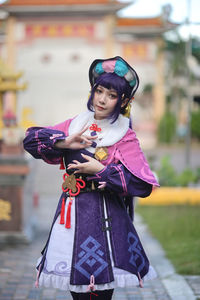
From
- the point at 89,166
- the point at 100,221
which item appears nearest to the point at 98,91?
the point at 89,166

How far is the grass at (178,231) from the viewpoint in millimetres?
4805

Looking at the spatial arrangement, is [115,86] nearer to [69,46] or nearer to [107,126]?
[107,126]

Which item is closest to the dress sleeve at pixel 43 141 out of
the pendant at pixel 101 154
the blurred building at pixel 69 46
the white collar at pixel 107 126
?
the white collar at pixel 107 126

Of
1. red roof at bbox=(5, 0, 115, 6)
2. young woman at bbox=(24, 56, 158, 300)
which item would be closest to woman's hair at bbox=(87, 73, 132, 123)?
young woman at bbox=(24, 56, 158, 300)

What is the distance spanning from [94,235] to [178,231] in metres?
3.94

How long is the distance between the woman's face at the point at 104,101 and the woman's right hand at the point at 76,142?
0.54 feet

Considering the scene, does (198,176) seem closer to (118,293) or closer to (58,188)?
(58,188)

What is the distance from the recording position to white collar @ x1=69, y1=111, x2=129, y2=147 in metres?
2.51

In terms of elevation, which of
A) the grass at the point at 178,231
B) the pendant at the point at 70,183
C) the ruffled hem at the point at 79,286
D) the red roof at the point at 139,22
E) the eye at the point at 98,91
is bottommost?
the grass at the point at 178,231

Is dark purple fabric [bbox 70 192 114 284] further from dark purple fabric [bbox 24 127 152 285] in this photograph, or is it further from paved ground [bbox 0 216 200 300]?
paved ground [bbox 0 216 200 300]

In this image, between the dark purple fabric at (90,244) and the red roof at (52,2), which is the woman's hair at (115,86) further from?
the red roof at (52,2)

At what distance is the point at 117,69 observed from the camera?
8.24 ft

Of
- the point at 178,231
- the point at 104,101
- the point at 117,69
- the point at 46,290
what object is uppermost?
the point at 117,69

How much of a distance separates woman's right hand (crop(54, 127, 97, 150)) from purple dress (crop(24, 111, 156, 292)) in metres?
0.04
